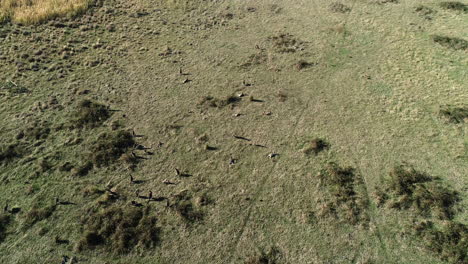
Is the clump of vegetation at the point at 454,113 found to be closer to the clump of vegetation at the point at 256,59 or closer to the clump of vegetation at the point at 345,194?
the clump of vegetation at the point at 345,194

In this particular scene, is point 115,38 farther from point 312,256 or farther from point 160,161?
point 312,256

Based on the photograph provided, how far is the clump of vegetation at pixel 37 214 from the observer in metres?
15.5

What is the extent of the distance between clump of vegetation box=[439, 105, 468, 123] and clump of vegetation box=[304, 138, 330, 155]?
808cm

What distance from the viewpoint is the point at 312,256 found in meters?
14.1

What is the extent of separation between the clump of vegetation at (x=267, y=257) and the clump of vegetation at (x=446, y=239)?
6579 mm

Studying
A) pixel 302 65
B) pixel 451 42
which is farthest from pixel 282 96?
pixel 451 42

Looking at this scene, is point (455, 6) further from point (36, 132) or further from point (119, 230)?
point (36, 132)

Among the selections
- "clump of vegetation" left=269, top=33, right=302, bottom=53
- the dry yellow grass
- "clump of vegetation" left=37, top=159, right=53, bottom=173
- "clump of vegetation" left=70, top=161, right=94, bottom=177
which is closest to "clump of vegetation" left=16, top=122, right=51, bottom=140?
"clump of vegetation" left=37, top=159, right=53, bottom=173

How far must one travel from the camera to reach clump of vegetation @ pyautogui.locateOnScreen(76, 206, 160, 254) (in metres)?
14.7

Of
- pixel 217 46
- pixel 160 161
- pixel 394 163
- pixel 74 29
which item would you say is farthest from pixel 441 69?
pixel 74 29

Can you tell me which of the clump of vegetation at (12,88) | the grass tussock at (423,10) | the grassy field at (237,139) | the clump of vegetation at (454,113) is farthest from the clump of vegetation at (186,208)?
the grass tussock at (423,10)

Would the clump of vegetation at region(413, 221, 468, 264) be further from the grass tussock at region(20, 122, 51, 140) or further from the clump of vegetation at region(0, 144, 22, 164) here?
the clump of vegetation at region(0, 144, 22, 164)

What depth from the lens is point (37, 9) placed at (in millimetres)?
31125

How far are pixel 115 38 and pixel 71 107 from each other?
976 cm
